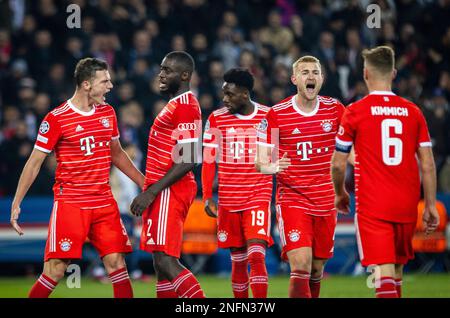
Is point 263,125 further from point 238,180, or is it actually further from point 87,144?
point 87,144

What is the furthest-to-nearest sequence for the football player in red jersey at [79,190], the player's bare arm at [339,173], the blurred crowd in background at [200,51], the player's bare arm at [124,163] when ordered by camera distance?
the blurred crowd in background at [200,51]
the player's bare arm at [124,163]
the football player in red jersey at [79,190]
the player's bare arm at [339,173]

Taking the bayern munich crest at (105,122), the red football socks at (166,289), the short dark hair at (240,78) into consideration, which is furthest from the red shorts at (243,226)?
the bayern munich crest at (105,122)

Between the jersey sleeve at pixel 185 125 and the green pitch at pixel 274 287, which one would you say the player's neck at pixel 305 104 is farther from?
the green pitch at pixel 274 287

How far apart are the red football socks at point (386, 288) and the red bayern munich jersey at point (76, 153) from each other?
2.80 m

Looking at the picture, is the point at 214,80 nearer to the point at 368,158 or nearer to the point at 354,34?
the point at 354,34

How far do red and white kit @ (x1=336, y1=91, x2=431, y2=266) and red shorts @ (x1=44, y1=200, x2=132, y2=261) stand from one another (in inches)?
94.0

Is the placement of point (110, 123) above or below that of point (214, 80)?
below

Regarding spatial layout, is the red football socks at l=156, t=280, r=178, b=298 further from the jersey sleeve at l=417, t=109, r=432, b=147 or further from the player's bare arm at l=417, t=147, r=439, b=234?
the jersey sleeve at l=417, t=109, r=432, b=147

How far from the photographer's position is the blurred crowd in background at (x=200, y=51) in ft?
54.4

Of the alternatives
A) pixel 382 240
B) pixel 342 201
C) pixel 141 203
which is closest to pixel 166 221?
pixel 141 203

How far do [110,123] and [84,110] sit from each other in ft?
0.94

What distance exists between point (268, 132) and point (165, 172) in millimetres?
1093
